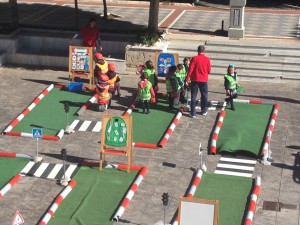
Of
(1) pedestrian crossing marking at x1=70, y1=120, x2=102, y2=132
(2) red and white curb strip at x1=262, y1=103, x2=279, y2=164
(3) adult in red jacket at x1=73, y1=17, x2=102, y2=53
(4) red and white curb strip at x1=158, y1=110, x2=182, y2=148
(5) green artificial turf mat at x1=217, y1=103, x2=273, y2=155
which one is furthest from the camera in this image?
(3) adult in red jacket at x1=73, y1=17, x2=102, y2=53

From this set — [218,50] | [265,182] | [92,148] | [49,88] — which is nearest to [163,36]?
[218,50]

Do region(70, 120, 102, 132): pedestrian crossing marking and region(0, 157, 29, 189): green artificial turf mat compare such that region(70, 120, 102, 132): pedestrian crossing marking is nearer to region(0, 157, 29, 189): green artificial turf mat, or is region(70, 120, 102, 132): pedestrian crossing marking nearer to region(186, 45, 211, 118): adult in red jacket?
region(0, 157, 29, 189): green artificial turf mat

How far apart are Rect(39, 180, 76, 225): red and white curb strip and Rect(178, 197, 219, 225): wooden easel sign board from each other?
377 cm

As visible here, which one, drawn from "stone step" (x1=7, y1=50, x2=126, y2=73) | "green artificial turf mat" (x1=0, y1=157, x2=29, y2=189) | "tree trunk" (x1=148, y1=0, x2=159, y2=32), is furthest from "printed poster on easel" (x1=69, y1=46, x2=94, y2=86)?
"green artificial turf mat" (x1=0, y1=157, x2=29, y2=189)

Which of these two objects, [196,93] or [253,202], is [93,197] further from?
[196,93]

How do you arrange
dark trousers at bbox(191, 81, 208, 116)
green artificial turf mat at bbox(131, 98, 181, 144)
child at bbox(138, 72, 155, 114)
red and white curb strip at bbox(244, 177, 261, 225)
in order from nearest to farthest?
red and white curb strip at bbox(244, 177, 261, 225), green artificial turf mat at bbox(131, 98, 181, 144), dark trousers at bbox(191, 81, 208, 116), child at bbox(138, 72, 155, 114)

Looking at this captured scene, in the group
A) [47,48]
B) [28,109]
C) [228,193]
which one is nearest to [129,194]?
[228,193]

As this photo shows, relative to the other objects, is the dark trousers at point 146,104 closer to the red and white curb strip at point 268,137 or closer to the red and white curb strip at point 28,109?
the red and white curb strip at point 28,109

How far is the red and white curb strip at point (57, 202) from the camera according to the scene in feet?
62.7

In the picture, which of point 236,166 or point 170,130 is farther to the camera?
point 170,130

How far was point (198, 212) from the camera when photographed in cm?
1678

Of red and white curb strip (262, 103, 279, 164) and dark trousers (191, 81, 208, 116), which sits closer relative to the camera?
red and white curb strip (262, 103, 279, 164)

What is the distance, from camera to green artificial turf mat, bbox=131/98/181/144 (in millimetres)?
24016

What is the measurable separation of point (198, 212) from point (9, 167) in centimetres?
716
